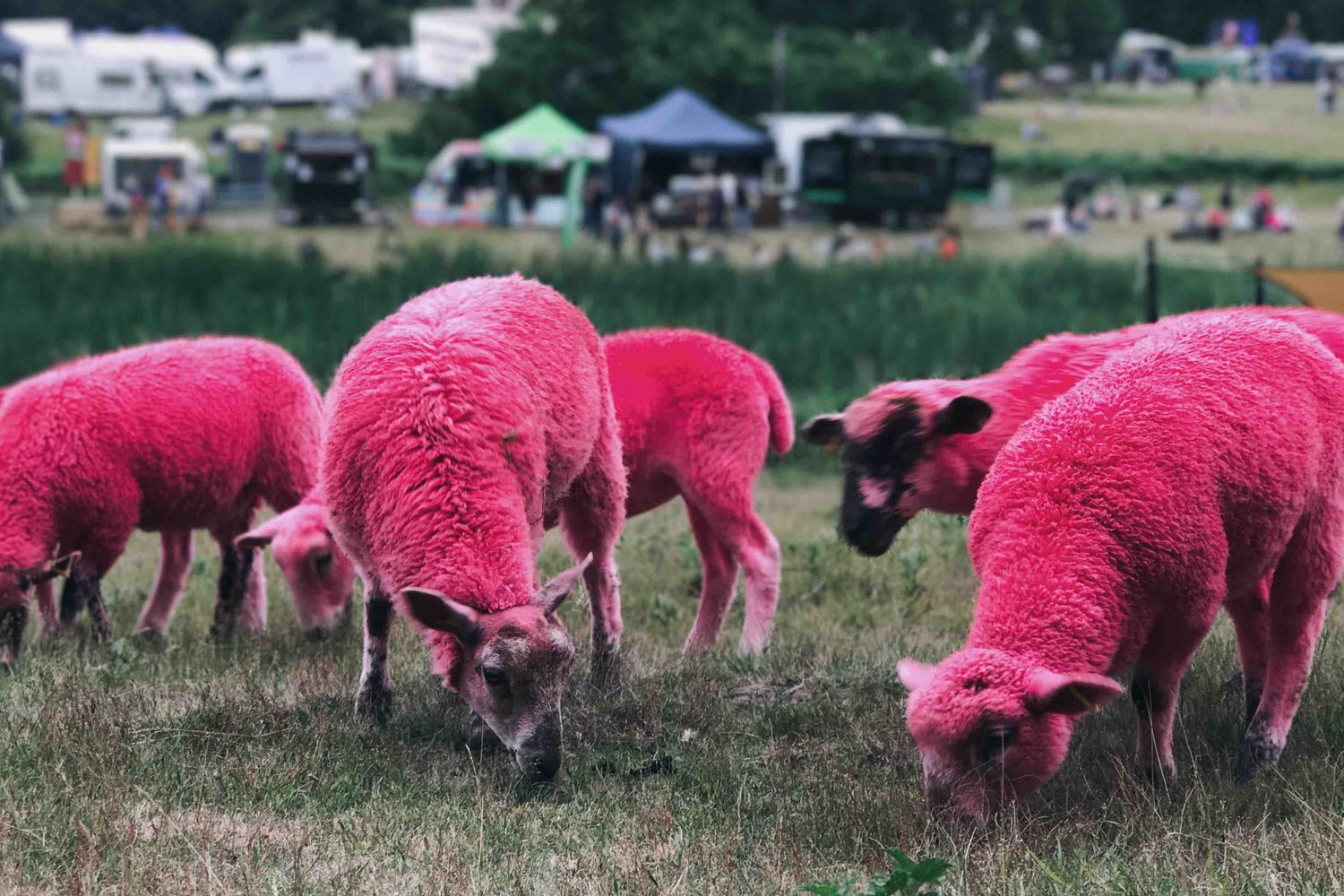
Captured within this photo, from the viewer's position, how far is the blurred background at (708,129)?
36.8 meters

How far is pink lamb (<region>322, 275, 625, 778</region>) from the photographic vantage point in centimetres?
548

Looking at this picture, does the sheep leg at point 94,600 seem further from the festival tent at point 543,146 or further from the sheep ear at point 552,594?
the festival tent at point 543,146

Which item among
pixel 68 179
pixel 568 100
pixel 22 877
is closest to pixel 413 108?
pixel 568 100

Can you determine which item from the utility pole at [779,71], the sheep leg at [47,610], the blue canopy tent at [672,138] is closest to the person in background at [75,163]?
the blue canopy tent at [672,138]

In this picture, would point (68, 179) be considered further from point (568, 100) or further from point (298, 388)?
point (298, 388)

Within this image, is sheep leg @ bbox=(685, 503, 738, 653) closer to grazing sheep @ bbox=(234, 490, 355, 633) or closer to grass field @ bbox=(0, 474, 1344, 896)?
grass field @ bbox=(0, 474, 1344, 896)

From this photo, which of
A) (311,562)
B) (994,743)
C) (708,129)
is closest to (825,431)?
(994,743)

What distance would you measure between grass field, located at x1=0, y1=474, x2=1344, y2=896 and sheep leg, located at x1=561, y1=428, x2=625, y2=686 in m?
0.19

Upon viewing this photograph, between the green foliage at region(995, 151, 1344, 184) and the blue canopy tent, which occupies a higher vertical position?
the blue canopy tent

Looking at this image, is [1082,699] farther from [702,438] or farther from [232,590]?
[232,590]

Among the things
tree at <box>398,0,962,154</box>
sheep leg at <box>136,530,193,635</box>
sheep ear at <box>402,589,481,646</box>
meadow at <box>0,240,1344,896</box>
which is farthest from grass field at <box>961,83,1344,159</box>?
sheep ear at <box>402,589,481,646</box>

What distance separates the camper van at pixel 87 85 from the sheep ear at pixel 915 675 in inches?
2278

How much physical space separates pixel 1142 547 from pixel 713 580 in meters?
3.53

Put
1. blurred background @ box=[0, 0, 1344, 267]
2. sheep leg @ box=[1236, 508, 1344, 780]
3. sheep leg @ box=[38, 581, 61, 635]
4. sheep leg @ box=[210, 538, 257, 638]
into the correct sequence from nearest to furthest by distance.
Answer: sheep leg @ box=[1236, 508, 1344, 780] → sheep leg @ box=[38, 581, 61, 635] → sheep leg @ box=[210, 538, 257, 638] → blurred background @ box=[0, 0, 1344, 267]
